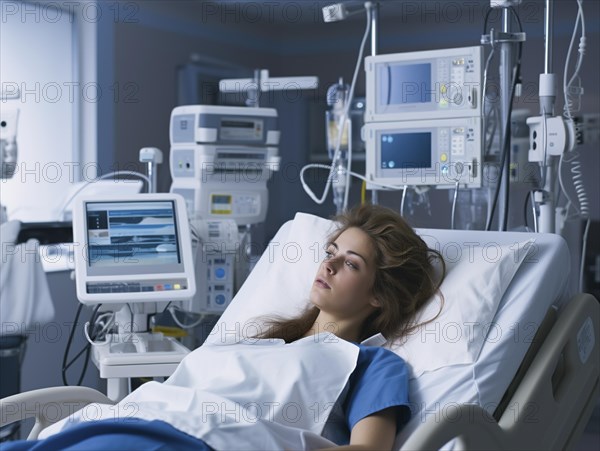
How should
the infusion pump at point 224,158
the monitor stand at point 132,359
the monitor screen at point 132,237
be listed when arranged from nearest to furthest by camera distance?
the monitor stand at point 132,359 → the monitor screen at point 132,237 → the infusion pump at point 224,158

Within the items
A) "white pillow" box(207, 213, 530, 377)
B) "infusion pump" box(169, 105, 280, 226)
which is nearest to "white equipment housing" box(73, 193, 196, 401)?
"white pillow" box(207, 213, 530, 377)

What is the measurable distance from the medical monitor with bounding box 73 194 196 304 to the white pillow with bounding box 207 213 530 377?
0.71ft

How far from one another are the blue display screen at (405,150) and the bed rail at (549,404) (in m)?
0.97

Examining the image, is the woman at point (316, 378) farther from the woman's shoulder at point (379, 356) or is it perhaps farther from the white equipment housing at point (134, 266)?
the white equipment housing at point (134, 266)

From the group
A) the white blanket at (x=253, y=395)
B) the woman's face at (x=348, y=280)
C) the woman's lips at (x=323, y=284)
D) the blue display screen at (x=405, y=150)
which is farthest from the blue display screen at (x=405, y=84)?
the white blanket at (x=253, y=395)

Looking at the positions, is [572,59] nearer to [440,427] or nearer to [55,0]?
[55,0]

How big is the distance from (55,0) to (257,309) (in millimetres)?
3637

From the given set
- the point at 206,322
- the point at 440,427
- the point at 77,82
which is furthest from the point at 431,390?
the point at 77,82

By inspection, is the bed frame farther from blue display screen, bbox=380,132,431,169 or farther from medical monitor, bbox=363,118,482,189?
blue display screen, bbox=380,132,431,169

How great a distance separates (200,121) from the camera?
10.7ft

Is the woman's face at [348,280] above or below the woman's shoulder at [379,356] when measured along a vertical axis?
above

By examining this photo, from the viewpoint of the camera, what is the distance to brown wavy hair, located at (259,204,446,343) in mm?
1931

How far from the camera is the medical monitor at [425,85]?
276 centimetres

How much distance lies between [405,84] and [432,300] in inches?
45.4
